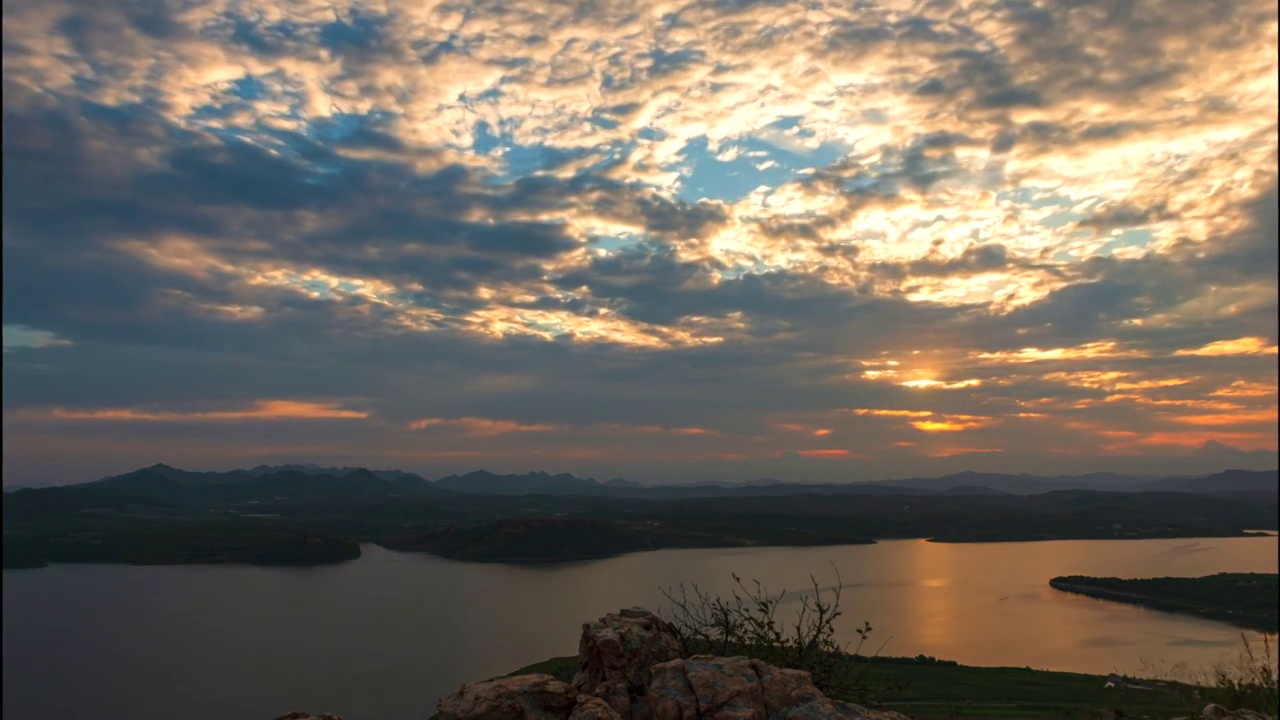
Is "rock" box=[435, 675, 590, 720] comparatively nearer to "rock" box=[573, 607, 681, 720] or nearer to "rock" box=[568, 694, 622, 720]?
"rock" box=[568, 694, 622, 720]

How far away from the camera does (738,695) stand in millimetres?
10766

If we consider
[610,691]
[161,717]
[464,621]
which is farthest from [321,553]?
[610,691]

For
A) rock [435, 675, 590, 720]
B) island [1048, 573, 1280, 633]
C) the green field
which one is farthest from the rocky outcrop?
island [1048, 573, 1280, 633]

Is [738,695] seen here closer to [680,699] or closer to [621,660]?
[680,699]

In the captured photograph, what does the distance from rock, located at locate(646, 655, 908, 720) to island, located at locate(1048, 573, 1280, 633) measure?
112841mm

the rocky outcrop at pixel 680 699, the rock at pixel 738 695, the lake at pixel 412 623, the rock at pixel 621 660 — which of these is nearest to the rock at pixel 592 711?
the rocky outcrop at pixel 680 699

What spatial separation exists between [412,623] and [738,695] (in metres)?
97.2

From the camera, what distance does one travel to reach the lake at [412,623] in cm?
7050

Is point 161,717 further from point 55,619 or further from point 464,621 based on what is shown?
point 55,619

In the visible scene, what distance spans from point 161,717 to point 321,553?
104 m

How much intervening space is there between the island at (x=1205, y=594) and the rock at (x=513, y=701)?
378 ft

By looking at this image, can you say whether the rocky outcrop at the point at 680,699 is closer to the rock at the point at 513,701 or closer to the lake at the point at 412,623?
the rock at the point at 513,701

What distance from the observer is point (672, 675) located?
37.2 ft

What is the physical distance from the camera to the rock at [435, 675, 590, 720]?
35.1 ft
